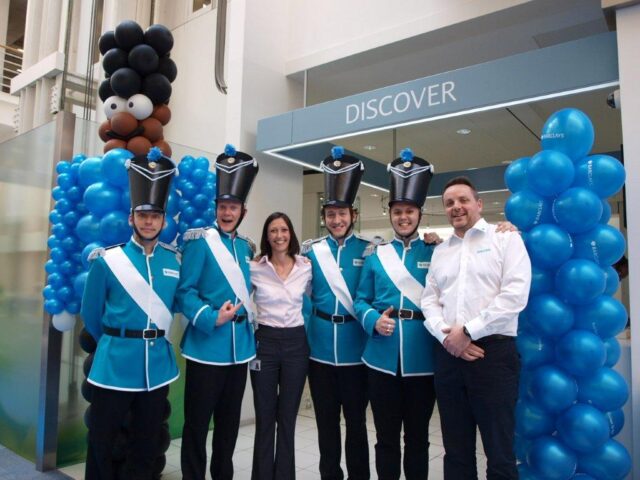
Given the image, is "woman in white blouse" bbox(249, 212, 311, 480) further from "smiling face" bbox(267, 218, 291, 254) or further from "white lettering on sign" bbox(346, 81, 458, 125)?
"white lettering on sign" bbox(346, 81, 458, 125)

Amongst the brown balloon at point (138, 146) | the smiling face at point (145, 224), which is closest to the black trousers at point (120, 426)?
the smiling face at point (145, 224)

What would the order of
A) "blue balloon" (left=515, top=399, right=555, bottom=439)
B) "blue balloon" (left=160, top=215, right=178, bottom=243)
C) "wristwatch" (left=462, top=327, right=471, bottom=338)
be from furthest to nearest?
"blue balloon" (left=160, top=215, right=178, bottom=243) → "blue balloon" (left=515, top=399, right=555, bottom=439) → "wristwatch" (left=462, top=327, right=471, bottom=338)

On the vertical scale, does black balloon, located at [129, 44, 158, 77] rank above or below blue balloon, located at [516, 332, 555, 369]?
above

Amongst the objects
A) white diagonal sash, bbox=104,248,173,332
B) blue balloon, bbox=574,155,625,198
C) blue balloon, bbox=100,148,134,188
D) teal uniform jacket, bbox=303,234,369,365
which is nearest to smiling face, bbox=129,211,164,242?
white diagonal sash, bbox=104,248,173,332

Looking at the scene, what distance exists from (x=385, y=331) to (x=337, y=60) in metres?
3.24

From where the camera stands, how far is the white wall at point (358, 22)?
4.14 meters

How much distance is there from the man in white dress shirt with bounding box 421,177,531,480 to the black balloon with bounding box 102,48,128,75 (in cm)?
250

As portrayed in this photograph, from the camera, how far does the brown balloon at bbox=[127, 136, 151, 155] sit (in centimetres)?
346

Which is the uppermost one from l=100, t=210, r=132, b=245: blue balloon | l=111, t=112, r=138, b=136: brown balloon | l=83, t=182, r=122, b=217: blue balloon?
l=111, t=112, r=138, b=136: brown balloon

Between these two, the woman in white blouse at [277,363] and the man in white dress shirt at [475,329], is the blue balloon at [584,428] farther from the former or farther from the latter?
the woman in white blouse at [277,363]

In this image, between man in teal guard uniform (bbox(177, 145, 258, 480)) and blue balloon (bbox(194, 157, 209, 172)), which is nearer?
man in teal guard uniform (bbox(177, 145, 258, 480))

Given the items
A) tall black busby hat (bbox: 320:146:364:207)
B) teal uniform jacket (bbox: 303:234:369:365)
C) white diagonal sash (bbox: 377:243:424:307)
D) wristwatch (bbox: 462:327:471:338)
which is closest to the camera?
wristwatch (bbox: 462:327:471:338)

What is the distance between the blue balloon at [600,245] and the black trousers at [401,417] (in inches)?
36.4

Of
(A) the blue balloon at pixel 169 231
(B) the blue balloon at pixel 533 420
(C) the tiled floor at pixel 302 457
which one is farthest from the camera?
(C) the tiled floor at pixel 302 457
